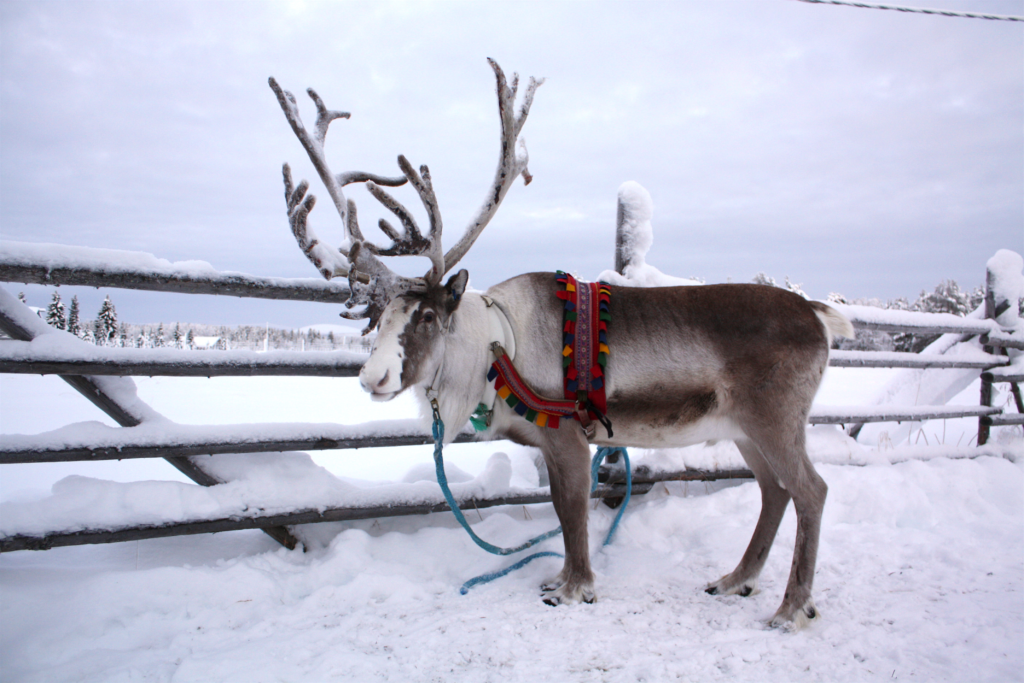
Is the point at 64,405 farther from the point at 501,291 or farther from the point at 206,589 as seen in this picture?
the point at 501,291

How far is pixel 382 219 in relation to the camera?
2.54 metres

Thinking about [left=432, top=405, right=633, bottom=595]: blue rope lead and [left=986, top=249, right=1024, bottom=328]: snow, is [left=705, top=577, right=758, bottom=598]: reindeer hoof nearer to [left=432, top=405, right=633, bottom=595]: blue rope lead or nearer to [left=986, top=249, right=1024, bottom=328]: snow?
[left=432, top=405, right=633, bottom=595]: blue rope lead

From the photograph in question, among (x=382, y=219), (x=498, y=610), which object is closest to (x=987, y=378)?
(x=498, y=610)

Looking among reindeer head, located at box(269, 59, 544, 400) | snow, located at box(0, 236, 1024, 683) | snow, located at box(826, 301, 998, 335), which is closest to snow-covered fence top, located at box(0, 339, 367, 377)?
snow, located at box(0, 236, 1024, 683)

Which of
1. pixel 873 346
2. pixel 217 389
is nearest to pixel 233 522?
pixel 217 389

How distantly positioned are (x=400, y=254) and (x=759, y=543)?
2406 millimetres

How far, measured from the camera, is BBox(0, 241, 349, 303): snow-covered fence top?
2.45 metres

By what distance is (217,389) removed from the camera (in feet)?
33.3

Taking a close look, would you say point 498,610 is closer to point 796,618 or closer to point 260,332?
point 796,618

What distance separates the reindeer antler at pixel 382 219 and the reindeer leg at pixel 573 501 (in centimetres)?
103

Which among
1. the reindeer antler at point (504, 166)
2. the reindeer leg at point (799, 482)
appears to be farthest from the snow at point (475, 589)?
the reindeer antler at point (504, 166)

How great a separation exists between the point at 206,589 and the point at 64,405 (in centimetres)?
577

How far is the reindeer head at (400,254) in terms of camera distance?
235cm

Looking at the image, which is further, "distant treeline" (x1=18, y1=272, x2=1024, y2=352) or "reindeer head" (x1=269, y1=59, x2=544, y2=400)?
"distant treeline" (x1=18, y1=272, x2=1024, y2=352)
